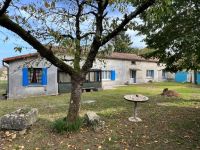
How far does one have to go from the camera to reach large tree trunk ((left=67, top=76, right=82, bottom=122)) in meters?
9.69

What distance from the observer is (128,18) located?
912 cm

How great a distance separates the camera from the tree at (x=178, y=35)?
13.3m

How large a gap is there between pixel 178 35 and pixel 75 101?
6566 millimetres

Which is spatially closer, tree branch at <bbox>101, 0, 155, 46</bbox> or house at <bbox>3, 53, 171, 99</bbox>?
tree branch at <bbox>101, 0, 155, 46</bbox>

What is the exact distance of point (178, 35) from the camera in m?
13.9

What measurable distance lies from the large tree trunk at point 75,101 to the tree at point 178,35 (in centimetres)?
404

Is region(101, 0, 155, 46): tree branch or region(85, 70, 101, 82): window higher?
region(101, 0, 155, 46): tree branch

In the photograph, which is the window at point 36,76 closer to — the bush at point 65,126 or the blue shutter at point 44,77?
the blue shutter at point 44,77

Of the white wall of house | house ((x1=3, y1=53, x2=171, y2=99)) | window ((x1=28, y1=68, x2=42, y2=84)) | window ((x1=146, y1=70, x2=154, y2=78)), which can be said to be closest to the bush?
house ((x1=3, y1=53, x2=171, y2=99))

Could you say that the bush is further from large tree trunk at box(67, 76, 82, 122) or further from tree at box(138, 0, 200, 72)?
tree at box(138, 0, 200, 72)

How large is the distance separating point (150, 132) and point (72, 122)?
2501 millimetres

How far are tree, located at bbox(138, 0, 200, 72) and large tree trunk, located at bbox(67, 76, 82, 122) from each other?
4.04 m

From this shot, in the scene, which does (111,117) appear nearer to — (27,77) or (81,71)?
(81,71)

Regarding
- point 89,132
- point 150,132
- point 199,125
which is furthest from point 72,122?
point 199,125
